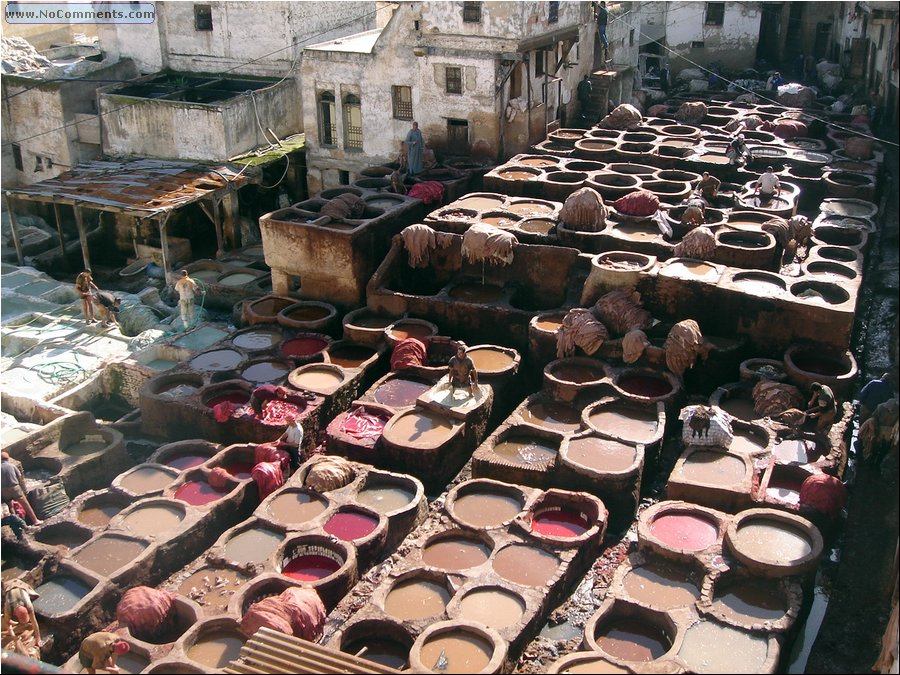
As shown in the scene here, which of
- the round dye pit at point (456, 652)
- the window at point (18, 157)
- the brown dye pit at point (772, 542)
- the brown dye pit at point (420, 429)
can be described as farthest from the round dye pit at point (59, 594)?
the window at point (18, 157)

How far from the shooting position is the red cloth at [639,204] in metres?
21.3

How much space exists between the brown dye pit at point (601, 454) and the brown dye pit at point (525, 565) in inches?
79.7

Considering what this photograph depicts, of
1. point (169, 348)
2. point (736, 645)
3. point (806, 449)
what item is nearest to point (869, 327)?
point (806, 449)

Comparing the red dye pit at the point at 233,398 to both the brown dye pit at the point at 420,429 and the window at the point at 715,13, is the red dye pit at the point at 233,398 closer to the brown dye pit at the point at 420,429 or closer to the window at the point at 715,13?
the brown dye pit at the point at 420,429

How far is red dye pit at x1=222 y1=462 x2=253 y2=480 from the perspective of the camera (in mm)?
16531

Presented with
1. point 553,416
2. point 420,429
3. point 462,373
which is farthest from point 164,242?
point 553,416

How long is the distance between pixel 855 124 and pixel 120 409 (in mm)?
22932

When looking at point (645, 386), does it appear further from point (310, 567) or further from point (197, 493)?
point (197, 493)

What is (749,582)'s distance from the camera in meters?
12.9

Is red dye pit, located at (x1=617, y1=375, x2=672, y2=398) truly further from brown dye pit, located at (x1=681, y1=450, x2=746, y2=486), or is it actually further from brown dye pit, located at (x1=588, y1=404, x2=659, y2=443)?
brown dye pit, located at (x1=681, y1=450, x2=746, y2=486)

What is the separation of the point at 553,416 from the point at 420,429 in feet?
8.12

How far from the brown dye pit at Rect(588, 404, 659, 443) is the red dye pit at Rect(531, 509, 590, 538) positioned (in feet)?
6.21

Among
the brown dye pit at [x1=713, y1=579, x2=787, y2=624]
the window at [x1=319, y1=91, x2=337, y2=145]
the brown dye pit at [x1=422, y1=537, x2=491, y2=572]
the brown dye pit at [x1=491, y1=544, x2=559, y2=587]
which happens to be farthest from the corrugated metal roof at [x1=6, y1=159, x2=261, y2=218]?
the brown dye pit at [x1=713, y1=579, x2=787, y2=624]

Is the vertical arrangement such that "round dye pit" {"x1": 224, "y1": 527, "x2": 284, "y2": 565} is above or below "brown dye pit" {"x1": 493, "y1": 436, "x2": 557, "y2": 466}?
below
